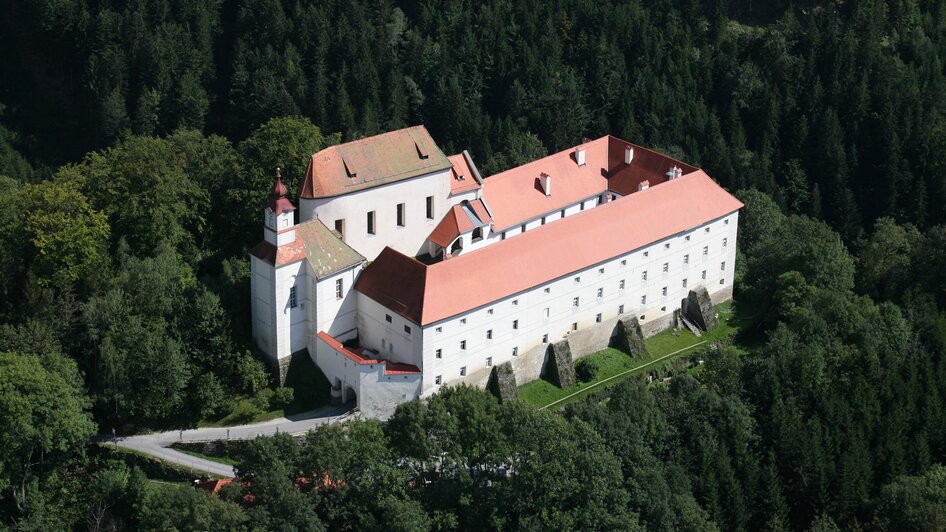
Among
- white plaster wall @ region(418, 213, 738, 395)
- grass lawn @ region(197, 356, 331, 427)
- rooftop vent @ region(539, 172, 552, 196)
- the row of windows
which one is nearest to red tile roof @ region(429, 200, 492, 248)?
the row of windows

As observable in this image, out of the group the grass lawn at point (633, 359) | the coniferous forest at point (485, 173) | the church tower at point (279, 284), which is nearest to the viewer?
the coniferous forest at point (485, 173)

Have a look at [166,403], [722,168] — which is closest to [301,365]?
[166,403]

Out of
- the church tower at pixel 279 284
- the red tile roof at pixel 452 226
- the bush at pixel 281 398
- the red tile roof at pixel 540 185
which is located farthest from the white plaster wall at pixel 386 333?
the red tile roof at pixel 540 185

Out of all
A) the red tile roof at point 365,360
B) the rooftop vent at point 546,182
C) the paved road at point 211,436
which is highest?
the rooftop vent at point 546,182

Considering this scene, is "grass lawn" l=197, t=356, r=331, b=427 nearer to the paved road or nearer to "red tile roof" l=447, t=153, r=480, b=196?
the paved road

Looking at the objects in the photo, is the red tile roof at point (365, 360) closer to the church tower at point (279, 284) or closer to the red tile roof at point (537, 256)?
the church tower at point (279, 284)

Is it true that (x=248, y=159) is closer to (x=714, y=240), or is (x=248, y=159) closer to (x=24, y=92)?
(x=714, y=240)
